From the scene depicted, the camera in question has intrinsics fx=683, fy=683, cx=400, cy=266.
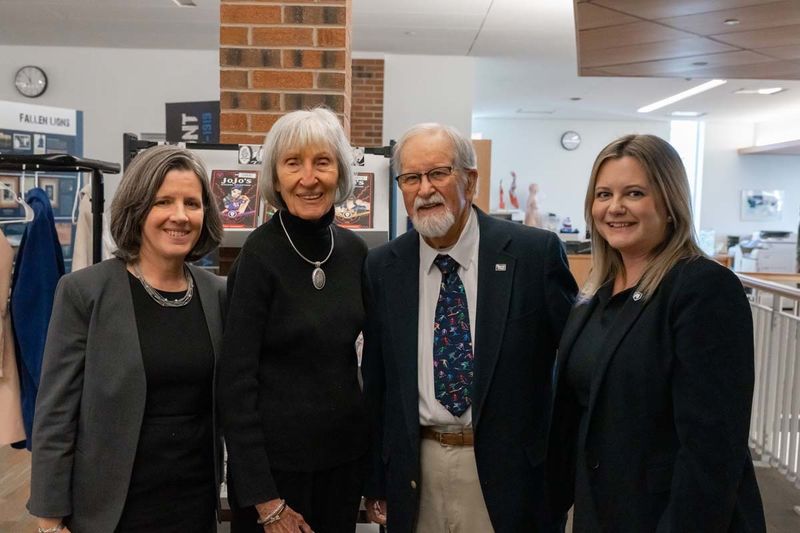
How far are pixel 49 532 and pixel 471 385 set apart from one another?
3.44ft

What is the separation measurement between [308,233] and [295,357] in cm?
31

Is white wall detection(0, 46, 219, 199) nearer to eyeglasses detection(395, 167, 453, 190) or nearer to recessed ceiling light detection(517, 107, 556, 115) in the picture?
recessed ceiling light detection(517, 107, 556, 115)

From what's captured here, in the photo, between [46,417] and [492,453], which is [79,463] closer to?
[46,417]

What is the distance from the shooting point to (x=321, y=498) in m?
1.69

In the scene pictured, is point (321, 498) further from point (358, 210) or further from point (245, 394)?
point (358, 210)

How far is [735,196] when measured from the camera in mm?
13492

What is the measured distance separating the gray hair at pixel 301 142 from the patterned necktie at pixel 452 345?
1.17 ft

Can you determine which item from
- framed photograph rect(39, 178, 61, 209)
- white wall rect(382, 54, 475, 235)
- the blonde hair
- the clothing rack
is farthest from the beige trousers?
white wall rect(382, 54, 475, 235)

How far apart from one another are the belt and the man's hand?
0.87 ft

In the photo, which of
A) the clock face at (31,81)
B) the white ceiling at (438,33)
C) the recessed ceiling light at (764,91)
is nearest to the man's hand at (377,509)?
the white ceiling at (438,33)

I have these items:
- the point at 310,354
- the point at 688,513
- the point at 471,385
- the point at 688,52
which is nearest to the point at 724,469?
the point at 688,513

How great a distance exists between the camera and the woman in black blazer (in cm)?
133

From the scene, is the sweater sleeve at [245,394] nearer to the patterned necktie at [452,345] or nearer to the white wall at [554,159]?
the patterned necktie at [452,345]

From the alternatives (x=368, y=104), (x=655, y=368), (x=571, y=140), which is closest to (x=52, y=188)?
(x=655, y=368)
